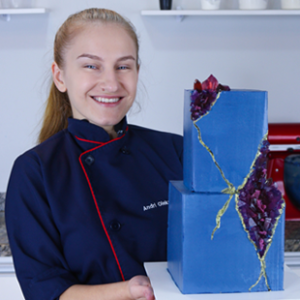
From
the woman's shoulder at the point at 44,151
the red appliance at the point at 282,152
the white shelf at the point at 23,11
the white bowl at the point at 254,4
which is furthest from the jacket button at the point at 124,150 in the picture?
the white bowl at the point at 254,4

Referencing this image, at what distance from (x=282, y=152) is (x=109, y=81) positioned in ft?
3.31

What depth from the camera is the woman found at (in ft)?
3.02

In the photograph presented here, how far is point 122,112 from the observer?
1.04 meters

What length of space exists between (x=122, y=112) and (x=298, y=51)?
1367 millimetres

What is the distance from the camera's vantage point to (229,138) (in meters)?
0.71

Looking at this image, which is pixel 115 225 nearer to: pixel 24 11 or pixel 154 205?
pixel 154 205

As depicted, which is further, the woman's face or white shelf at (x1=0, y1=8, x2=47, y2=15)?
white shelf at (x1=0, y1=8, x2=47, y2=15)

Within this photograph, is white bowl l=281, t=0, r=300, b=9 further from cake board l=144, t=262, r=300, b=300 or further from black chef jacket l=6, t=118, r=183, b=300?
cake board l=144, t=262, r=300, b=300

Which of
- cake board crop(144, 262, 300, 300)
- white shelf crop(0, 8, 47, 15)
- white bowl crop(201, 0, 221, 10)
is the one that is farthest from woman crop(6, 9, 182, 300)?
white bowl crop(201, 0, 221, 10)

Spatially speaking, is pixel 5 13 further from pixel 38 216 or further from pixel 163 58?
pixel 38 216

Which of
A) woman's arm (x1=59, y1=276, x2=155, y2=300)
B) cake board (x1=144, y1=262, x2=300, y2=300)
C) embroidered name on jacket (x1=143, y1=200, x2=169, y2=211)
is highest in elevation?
embroidered name on jacket (x1=143, y1=200, x2=169, y2=211)

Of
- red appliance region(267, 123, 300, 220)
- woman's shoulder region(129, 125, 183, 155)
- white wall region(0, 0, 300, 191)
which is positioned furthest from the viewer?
white wall region(0, 0, 300, 191)

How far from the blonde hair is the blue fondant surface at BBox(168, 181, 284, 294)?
505 millimetres

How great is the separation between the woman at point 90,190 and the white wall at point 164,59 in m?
0.97
